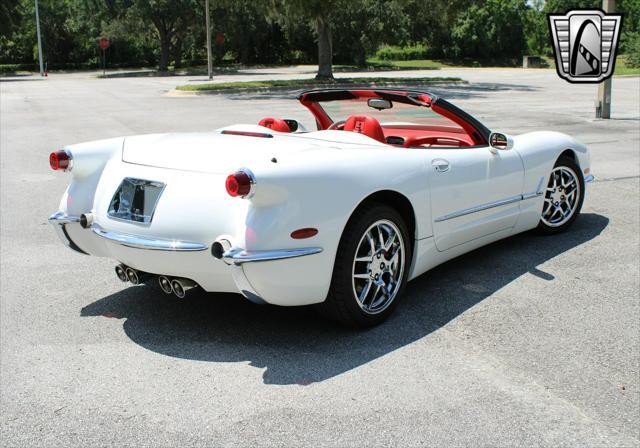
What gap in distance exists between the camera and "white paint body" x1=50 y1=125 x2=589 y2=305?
3.79 m

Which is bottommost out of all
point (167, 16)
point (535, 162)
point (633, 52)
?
point (535, 162)

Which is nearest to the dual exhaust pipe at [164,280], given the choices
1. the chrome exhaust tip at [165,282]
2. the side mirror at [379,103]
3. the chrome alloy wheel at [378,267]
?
the chrome exhaust tip at [165,282]

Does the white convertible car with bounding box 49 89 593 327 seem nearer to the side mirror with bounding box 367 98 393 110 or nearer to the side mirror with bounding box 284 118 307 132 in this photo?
the side mirror with bounding box 367 98 393 110

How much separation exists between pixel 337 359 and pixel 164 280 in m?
1.06

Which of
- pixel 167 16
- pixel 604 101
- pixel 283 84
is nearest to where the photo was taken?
pixel 604 101

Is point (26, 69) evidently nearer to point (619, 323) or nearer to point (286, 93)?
point (286, 93)

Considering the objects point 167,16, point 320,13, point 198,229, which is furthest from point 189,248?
point 167,16

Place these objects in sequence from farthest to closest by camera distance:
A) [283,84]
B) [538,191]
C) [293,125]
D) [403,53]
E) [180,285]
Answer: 1. [403,53]
2. [283,84]
3. [538,191]
4. [293,125]
5. [180,285]

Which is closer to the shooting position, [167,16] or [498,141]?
[498,141]

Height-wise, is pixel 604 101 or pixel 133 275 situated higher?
pixel 604 101

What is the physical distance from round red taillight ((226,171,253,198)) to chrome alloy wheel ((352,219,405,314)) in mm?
798

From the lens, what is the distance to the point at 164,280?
4125 mm

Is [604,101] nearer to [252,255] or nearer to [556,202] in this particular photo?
[556,202]

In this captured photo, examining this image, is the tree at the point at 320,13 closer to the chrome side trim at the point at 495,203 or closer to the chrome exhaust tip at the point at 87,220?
the chrome side trim at the point at 495,203
